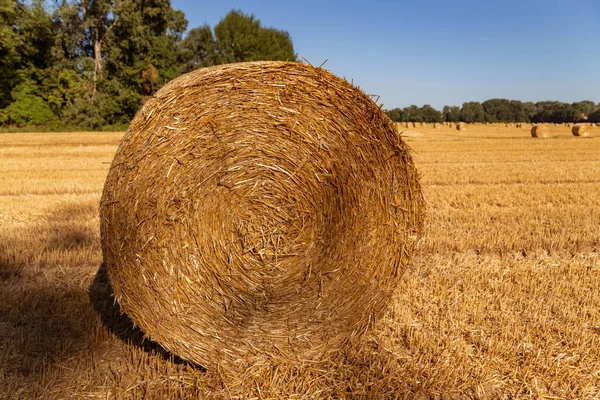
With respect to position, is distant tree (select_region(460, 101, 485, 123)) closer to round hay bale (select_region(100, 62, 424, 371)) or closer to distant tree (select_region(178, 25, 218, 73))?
distant tree (select_region(178, 25, 218, 73))

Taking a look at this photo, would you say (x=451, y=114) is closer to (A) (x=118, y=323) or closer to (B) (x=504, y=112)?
(B) (x=504, y=112)

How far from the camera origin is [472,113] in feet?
266

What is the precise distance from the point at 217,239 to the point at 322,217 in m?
0.74

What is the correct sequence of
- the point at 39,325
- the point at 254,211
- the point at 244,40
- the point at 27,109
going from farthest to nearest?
the point at 244,40
the point at 27,109
the point at 39,325
the point at 254,211

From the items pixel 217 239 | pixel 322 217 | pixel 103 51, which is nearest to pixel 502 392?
pixel 322 217

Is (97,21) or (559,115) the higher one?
(97,21)

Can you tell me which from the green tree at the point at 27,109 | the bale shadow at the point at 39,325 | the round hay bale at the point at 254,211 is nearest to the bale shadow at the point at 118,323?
the bale shadow at the point at 39,325

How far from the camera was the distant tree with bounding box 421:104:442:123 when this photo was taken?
69188 mm

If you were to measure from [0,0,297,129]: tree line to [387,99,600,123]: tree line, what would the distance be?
108 ft

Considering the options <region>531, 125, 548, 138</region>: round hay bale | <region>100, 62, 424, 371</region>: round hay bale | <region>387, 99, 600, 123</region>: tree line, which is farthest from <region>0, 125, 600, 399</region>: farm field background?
<region>387, 99, 600, 123</region>: tree line

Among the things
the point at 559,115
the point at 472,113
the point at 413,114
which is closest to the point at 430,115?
the point at 413,114

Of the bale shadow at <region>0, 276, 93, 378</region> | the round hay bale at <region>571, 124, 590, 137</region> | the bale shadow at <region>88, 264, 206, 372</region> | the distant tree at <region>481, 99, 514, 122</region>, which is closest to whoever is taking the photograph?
the bale shadow at <region>0, 276, 93, 378</region>

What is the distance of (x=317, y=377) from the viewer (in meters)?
2.99

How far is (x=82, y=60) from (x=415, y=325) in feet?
115
